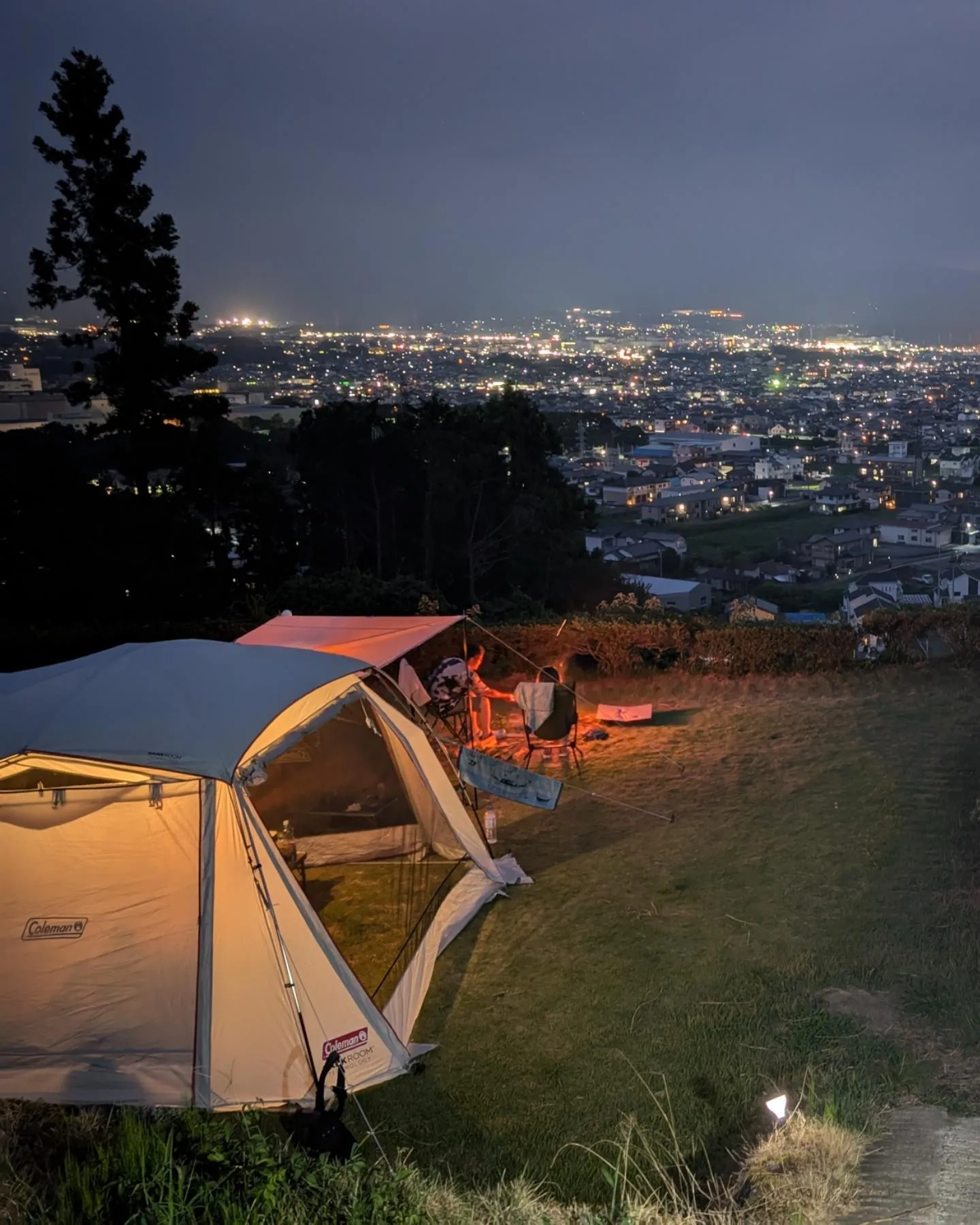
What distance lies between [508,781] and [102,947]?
3109mm

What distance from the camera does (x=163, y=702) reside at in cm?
504

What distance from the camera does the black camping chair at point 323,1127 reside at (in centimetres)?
370

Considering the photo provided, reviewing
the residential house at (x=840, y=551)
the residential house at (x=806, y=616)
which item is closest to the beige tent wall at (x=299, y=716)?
the residential house at (x=806, y=616)

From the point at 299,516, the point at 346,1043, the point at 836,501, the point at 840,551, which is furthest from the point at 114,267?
the point at 836,501

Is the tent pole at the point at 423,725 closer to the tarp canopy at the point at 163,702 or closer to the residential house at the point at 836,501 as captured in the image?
the tarp canopy at the point at 163,702

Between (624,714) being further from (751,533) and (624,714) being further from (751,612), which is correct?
(751,533)

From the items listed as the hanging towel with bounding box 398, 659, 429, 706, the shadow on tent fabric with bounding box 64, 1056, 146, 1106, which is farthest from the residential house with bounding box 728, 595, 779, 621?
the shadow on tent fabric with bounding box 64, 1056, 146, 1106

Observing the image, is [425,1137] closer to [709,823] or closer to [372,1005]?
[372,1005]

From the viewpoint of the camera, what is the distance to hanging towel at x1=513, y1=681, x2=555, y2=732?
8.66 metres

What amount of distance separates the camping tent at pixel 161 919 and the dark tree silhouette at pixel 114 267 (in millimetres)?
14647

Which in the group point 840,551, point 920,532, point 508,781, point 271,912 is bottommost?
point 840,551

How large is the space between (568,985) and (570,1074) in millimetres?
805

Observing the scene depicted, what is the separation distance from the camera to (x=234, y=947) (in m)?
4.52

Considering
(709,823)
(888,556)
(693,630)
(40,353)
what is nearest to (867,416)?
(888,556)
